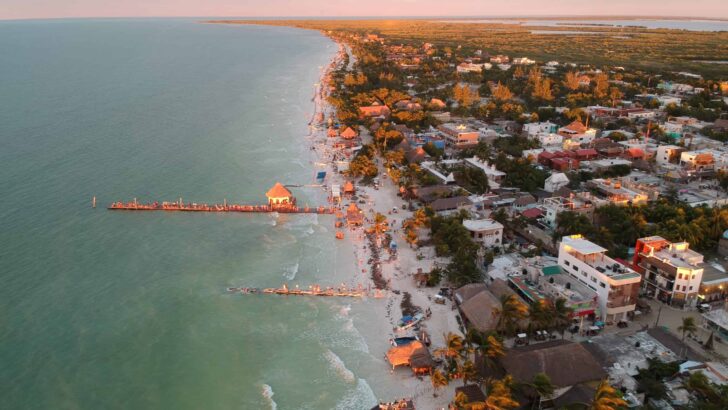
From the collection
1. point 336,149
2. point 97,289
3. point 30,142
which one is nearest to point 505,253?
point 97,289

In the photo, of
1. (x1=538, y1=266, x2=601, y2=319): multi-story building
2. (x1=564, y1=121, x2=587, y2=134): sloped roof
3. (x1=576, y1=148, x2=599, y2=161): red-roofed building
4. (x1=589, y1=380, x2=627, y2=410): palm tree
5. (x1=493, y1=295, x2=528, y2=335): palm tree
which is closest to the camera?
(x1=589, y1=380, x2=627, y2=410): palm tree

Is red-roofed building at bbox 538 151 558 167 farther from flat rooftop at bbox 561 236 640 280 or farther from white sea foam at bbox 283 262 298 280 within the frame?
white sea foam at bbox 283 262 298 280

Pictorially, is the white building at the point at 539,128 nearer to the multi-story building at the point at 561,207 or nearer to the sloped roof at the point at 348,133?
the sloped roof at the point at 348,133

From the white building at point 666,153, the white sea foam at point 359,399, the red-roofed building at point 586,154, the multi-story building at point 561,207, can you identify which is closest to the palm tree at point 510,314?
the white sea foam at point 359,399

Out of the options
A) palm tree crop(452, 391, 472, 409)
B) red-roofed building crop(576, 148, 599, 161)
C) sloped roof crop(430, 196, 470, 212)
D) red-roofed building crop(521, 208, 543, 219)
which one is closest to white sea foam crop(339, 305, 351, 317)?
palm tree crop(452, 391, 472, 409)

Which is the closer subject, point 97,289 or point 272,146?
point 97,289

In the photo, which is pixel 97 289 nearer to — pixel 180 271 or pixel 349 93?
pixel 180 271
